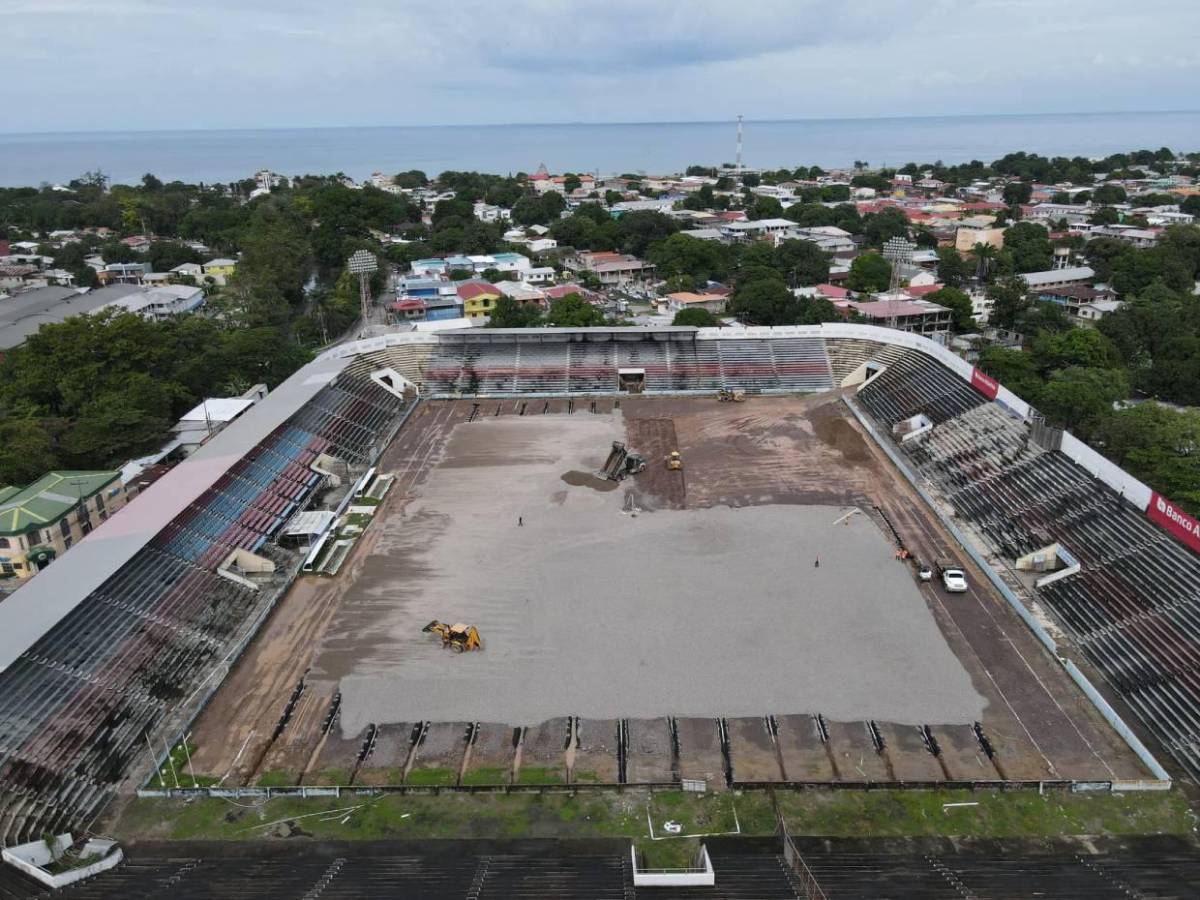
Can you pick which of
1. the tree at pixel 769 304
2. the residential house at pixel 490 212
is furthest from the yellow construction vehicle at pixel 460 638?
the residential house at pixel 490 212

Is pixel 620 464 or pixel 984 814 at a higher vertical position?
pixel 620 464

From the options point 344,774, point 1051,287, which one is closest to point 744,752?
point 344,774

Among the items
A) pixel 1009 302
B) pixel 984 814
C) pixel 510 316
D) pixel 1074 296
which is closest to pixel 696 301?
pixel 510 316

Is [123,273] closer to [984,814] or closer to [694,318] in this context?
[694,318]

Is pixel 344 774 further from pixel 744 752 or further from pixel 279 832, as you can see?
pixel 744 752

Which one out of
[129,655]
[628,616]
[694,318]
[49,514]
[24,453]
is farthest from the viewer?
[694,318]

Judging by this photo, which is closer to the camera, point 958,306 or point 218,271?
point 958,306

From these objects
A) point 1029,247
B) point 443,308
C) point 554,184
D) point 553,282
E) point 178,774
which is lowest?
point 178,774

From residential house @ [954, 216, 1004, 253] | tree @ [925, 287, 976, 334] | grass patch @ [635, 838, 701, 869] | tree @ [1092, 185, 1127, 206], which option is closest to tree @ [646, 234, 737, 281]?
tree @ [925, 287, 976, 334]

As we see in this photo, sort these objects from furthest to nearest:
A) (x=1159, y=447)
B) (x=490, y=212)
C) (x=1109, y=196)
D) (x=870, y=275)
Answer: (x=1109, y=196)
(x=490, y=212)
(x=870, y=275)
(x=1159, y=447)
